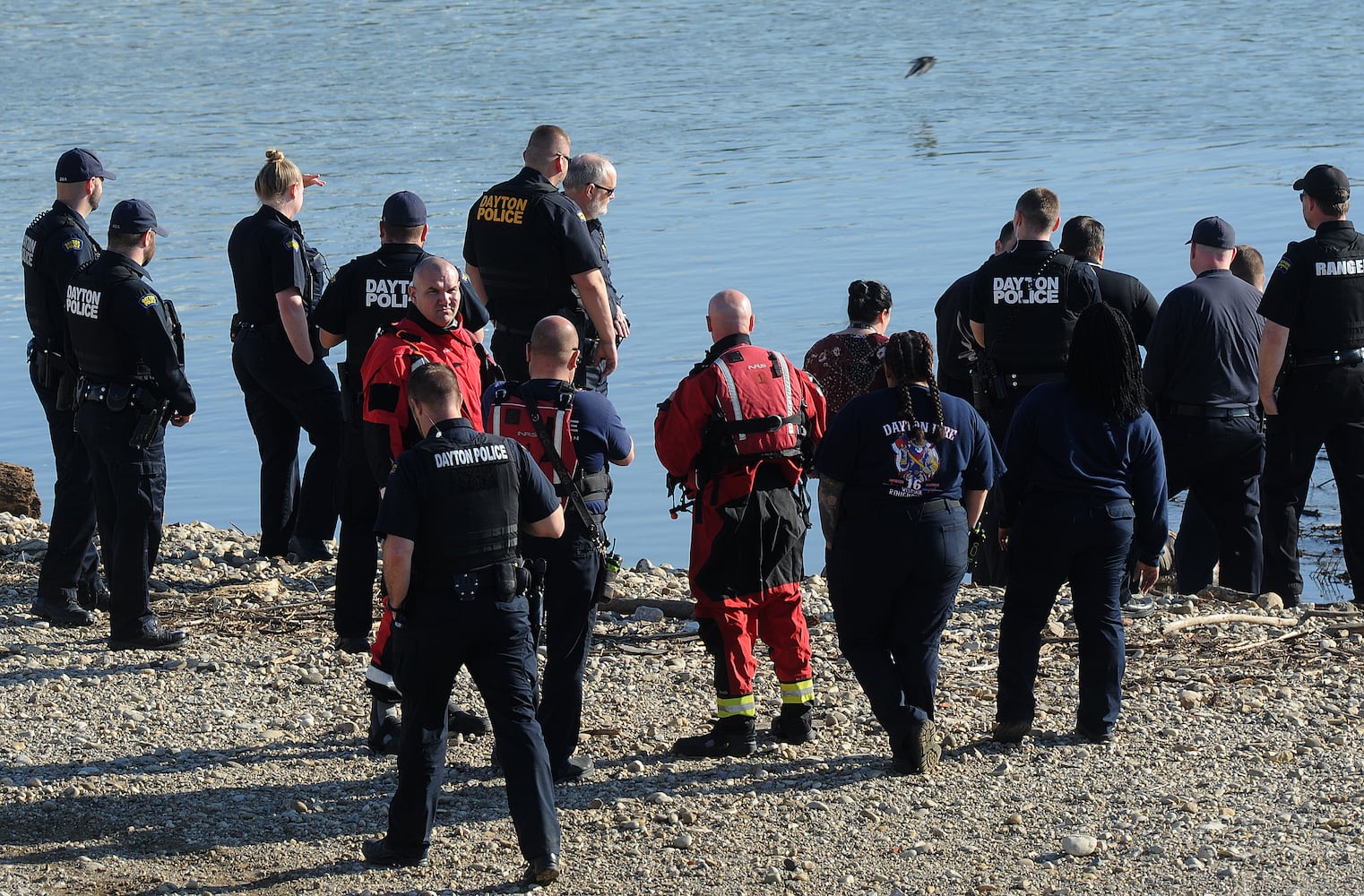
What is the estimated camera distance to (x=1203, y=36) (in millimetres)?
40688

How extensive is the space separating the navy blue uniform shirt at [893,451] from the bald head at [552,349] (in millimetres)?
989

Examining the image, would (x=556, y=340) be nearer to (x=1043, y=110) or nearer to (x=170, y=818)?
(x=170, y=818)

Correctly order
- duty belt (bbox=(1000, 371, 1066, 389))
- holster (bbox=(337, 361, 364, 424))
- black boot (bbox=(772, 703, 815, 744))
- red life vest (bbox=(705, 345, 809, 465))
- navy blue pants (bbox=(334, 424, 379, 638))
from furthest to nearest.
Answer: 1. duty belt (bbox=(1000, 371, 1066, 389))
2. holster (bbox=(337, 361, 364, 424))
3. navy blue pants (bbox=(334, 424, 379, 638))
4. black boot (bbox=(772, 703, 815, 744))
5. red life vest (bbox=(705, 345, 809, 465))

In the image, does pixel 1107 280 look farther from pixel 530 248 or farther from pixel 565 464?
pixel 565 464

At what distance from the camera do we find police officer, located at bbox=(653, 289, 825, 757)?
Answer: 6.59 meters

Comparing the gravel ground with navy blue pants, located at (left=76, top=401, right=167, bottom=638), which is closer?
the gravel ground

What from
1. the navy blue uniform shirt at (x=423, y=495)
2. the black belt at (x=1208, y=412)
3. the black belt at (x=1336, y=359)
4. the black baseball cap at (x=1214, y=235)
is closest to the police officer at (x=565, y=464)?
the navy blue uniform shirt at (x=423, y=495)

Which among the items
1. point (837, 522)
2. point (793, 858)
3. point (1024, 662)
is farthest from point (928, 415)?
point (793, 858)

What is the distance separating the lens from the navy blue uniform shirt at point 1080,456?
6582mm

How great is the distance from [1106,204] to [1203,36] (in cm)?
2089

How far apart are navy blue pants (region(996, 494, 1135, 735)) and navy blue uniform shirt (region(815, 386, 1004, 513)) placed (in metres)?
0.51

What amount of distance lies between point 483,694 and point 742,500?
58.4 inches

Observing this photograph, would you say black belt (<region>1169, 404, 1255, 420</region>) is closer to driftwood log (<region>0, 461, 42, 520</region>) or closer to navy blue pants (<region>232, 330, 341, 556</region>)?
navy blue pants (<region>232, 330, 341, 556</region>)

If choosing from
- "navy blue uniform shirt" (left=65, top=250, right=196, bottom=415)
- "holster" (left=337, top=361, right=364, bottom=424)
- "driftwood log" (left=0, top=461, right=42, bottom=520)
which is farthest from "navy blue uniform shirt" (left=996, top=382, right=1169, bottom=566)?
"driftwood log" (left=0, top=461, right=42, bottom=520)
